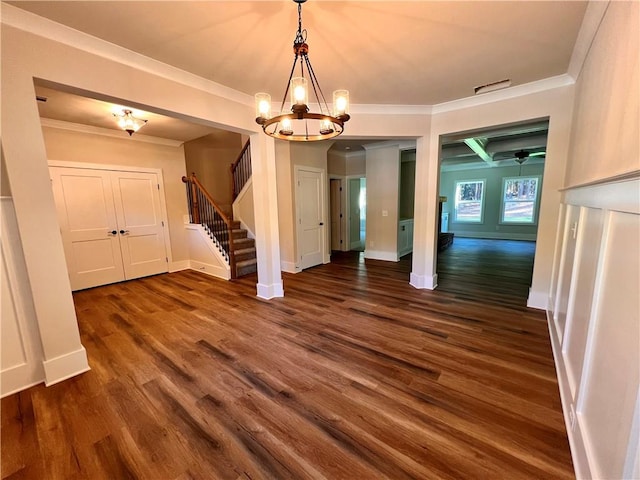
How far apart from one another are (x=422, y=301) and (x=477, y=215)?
26.2 feet

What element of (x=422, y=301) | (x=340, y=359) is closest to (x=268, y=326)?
(x=340, y=359)

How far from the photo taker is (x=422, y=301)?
3.61m

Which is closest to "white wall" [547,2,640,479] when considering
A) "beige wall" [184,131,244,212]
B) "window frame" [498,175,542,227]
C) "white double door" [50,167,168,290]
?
"beige wall" [184,131,244,212]

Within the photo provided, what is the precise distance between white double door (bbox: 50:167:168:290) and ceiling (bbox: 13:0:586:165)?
3.17 meters

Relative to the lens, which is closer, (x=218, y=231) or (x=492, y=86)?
(x=492, y=86)

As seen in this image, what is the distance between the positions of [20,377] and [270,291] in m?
2.45

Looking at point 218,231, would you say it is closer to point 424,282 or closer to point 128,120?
point 128,120

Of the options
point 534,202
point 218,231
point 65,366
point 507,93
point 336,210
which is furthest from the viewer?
point 534,202

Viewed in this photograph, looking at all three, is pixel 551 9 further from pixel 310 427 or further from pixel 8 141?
pixel 8 141

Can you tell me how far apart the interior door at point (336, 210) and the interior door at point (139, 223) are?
4.15m

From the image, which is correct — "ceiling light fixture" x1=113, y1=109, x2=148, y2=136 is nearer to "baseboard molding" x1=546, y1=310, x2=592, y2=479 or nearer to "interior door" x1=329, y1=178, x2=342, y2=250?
"interior door" x1=329, y1=178, x2=342, y2=250

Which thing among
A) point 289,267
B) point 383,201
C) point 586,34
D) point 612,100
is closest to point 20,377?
point 289,267

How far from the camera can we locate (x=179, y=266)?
5.54m

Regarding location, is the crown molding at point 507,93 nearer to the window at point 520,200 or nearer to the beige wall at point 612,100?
the beige wall at point 612,100
